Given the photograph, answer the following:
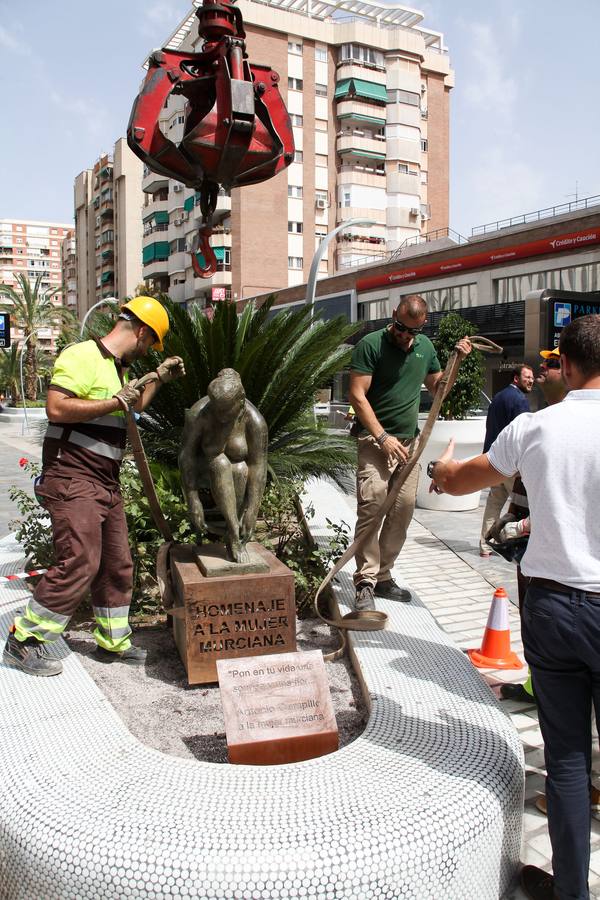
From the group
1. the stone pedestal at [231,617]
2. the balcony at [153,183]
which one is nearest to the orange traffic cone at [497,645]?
the stone pedestal at [231,617]

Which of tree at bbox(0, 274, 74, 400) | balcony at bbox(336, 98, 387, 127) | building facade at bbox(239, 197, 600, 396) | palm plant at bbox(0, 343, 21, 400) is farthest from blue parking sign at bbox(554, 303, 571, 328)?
balcony at bbox(336, 98, 387, 127)

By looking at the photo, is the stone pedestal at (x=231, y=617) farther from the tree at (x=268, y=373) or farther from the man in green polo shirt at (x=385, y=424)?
the tree at (x=268, y=373)

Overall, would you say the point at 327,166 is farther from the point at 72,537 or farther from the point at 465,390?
the point at 72,537

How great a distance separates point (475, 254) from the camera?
3077 centimetres

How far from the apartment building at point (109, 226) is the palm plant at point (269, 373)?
64.8 m

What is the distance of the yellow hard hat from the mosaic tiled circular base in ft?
5.51

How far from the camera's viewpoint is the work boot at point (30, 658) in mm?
3184

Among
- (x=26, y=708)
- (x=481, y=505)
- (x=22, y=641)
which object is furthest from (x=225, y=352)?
(x=481, y=505)

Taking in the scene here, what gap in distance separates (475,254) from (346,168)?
2661cm

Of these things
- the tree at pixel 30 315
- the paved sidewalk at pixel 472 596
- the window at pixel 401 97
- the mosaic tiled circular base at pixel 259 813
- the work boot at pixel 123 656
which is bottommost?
the paved sidewalk at pixel 472 596

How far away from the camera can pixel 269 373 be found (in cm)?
577

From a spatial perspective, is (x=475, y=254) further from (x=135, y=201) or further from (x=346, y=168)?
(x=135, y=201)

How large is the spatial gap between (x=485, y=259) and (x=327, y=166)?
2719 cm

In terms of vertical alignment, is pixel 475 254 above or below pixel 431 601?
above
